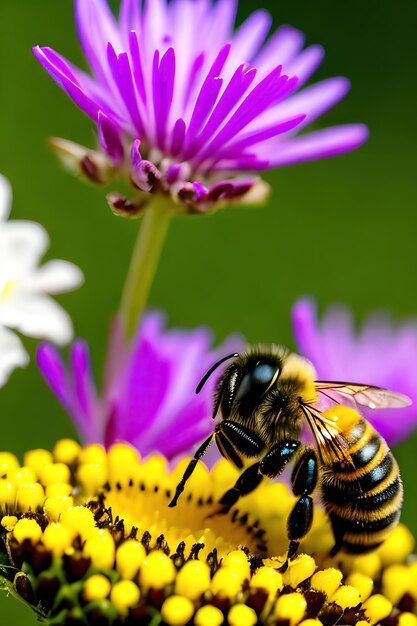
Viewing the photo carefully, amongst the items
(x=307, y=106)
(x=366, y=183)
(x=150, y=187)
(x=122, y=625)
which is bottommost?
(x=122, y=625)

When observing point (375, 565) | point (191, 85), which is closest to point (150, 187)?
point (191, 85)

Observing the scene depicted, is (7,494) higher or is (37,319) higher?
(37,319)

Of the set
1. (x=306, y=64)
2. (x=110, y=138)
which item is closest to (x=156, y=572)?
(x=110, y=138)

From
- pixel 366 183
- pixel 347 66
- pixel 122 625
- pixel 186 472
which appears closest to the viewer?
pixel 122 625

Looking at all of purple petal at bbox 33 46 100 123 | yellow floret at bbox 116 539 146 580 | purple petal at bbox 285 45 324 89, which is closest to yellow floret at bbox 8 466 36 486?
yellow floret at bbox 116 539 146 580

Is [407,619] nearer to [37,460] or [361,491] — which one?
[361,491]

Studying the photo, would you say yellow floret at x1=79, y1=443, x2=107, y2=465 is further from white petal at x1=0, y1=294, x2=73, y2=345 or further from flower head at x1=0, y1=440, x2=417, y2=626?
white petal at x1=0, y1=294, x2=73, y2=345

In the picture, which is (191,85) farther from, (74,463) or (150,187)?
(74,463)
